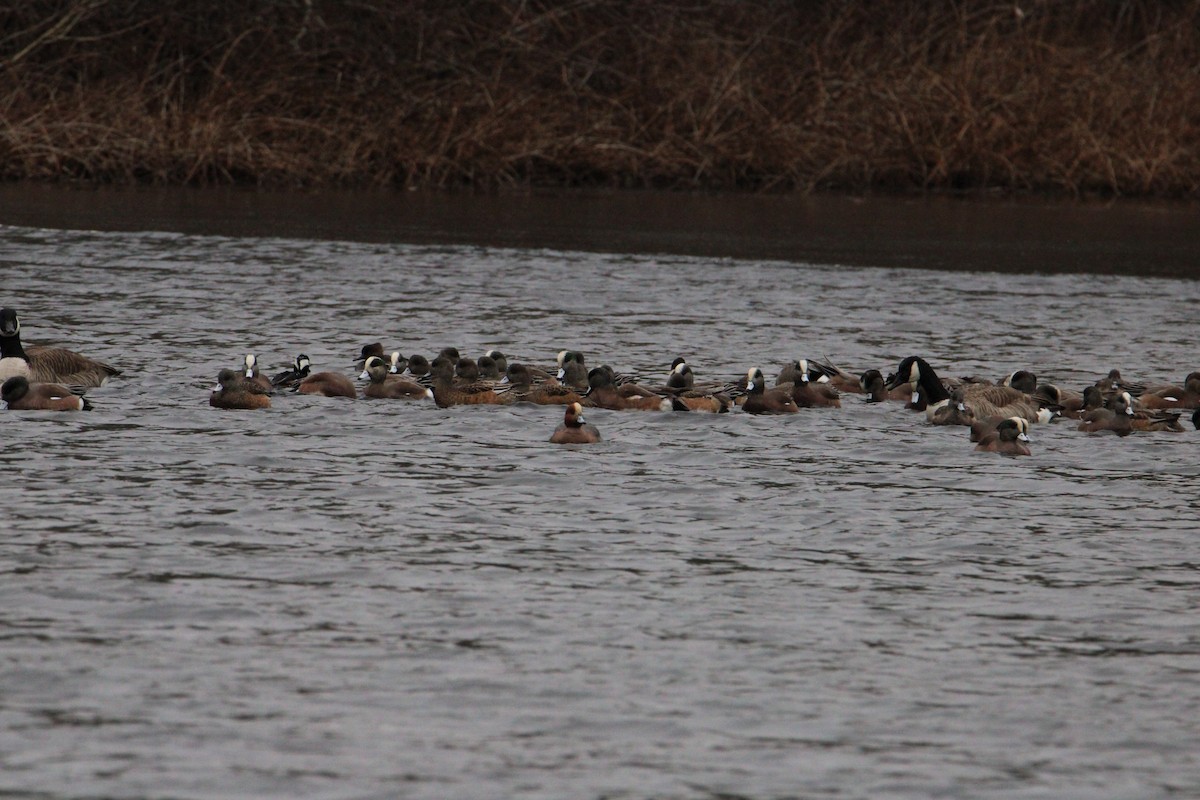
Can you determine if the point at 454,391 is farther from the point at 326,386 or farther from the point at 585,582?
the point at 585,582

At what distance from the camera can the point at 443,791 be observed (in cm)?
667

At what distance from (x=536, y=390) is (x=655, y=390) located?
35.2 inches

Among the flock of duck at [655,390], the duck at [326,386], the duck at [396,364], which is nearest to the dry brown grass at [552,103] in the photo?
the duck at [396,364]

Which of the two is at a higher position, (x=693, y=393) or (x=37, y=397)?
(x=693, y=393)

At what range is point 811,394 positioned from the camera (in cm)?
1468

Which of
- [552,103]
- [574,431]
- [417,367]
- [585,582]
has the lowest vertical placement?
[585,582]

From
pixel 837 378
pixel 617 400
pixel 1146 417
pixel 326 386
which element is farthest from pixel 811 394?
pixel 326 386

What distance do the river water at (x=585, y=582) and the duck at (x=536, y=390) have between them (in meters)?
0.34

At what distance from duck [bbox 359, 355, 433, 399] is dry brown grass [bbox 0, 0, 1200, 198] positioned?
1706 centimetres

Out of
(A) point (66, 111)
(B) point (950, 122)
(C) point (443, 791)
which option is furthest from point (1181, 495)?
(A) point (66, 111)

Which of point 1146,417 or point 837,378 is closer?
point 1146,417

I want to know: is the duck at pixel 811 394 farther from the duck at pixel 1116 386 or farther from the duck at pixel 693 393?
the duck at pixel 1116 386

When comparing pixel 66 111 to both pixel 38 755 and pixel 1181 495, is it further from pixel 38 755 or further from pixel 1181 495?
pixel 38 755

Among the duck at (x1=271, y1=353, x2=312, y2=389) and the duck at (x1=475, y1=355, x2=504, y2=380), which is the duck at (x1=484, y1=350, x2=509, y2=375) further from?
the duck at (x1=271, y1=353, x2=312, y2=389)
